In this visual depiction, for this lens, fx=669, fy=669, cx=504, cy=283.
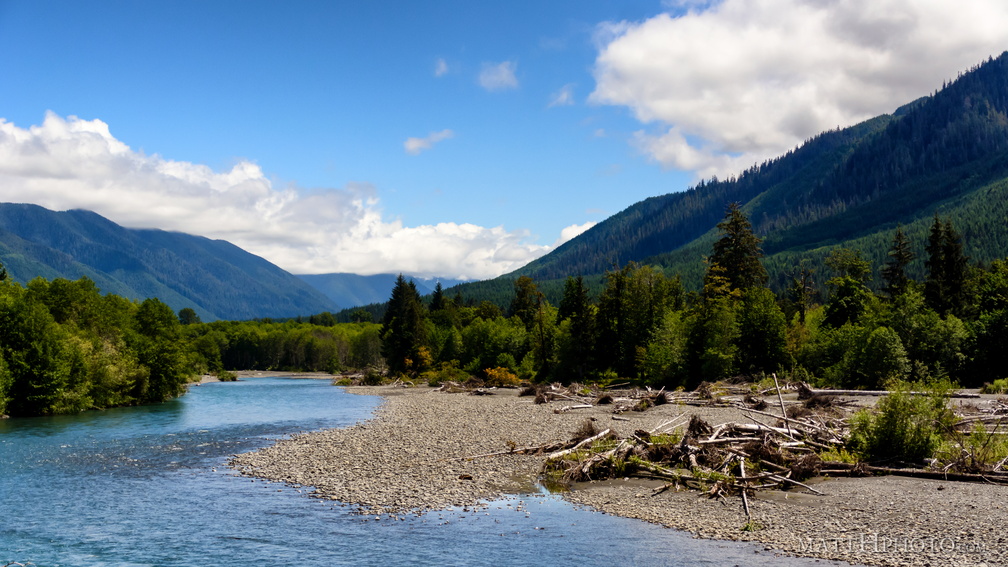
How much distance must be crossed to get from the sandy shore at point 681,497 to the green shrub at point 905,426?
67.4 inches

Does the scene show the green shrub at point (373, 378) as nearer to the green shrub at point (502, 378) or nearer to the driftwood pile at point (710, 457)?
the green shrub at point (502, 378)

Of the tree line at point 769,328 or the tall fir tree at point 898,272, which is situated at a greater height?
the tall fir tree at point 898,272

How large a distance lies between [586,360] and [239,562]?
6337cm

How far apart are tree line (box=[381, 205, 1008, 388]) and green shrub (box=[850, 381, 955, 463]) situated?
86.4 feet

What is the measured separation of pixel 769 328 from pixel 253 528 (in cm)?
5219

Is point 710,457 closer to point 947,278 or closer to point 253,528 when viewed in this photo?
point 253,528

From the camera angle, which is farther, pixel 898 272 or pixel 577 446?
pixel 898 272

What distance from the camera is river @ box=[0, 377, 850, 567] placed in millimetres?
16859

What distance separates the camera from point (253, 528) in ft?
64.8

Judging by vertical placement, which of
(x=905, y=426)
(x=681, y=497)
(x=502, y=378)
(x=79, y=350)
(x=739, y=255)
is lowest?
(x=681, y=497)

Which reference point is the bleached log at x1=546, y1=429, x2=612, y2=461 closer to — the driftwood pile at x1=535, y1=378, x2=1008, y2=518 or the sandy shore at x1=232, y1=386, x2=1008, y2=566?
the driftwood pile at x1=535, y1=378, x2=1008, y2=518

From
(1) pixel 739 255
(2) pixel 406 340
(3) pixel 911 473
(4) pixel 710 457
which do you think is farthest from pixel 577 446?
(2) pixel 406 340

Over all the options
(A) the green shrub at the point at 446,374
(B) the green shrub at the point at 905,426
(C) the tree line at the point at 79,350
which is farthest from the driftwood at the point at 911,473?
(A) the green shrub at the point at 446,374

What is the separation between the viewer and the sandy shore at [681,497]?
53.7 ft
